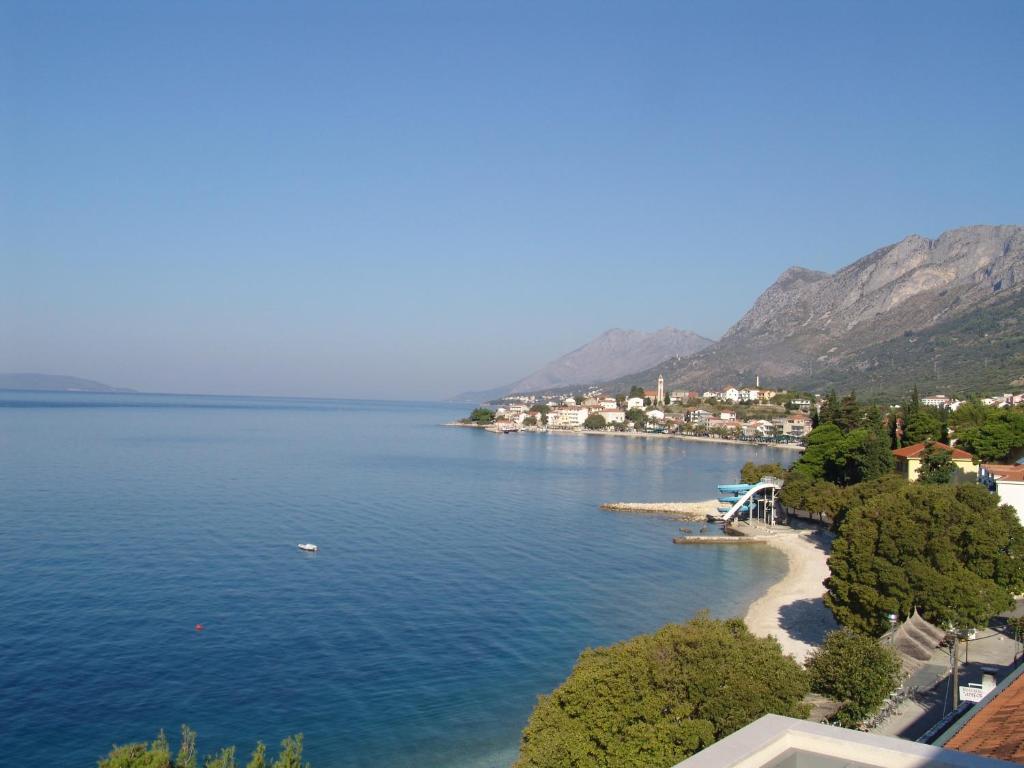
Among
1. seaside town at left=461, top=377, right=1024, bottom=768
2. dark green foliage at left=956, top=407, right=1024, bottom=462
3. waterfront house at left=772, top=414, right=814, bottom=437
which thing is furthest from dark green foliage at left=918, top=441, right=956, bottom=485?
waterfront house at left=772, top=414, right=814, bottom=437

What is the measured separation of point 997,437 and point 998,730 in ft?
110

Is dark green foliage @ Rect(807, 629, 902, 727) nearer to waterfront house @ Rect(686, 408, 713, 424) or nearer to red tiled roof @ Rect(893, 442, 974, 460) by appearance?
red tiled roof @ Rect(893, 442, 974, 460)

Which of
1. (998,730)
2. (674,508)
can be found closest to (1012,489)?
(998,730)

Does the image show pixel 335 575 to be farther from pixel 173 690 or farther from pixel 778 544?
pixel 778 544

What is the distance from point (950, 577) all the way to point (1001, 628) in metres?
3.02

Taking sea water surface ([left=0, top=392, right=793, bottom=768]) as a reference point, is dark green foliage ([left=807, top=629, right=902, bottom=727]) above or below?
above

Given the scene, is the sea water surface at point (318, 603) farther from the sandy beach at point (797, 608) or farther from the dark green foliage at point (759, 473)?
the dark green foliage at point (759, 473)

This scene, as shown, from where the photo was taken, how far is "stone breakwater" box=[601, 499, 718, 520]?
145 ft

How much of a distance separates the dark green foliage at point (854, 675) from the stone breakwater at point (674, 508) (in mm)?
29121

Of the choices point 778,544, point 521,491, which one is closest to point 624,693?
point 778,544

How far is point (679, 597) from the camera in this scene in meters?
25.6

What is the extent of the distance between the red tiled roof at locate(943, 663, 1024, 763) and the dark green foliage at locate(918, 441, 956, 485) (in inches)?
898

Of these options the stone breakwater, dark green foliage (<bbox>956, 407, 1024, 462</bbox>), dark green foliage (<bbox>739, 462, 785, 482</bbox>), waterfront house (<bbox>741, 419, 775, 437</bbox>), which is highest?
dark green foliage (<bbox>956, 407, 1024, 462</bbox>)

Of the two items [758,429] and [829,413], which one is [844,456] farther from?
[758,429]
